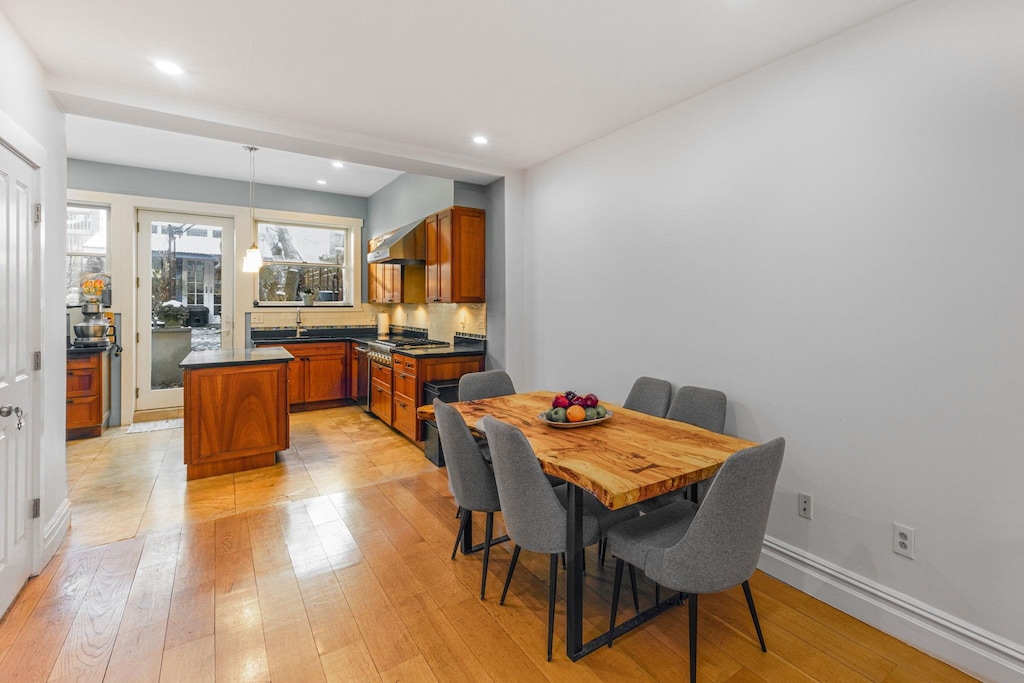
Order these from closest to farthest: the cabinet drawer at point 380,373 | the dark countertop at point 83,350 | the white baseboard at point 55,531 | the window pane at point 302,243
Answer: the white baseboard at point 55,531 < the dark countertop at point 83,350 < the cabinet drawer at point 380,373 < the window pane at point 302,243

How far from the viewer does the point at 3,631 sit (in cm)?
198

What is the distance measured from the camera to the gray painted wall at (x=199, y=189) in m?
5.16

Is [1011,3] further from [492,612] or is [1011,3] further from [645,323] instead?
[492,612]

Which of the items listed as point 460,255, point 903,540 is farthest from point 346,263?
point 903,540

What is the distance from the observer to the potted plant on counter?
5664 mm

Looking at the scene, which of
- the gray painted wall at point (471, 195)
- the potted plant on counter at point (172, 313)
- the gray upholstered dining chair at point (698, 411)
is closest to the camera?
the gray upholstered dining chair at point (698, 411)

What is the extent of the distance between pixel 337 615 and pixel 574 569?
1125mm

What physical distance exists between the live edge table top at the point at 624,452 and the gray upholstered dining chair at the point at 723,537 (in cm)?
18

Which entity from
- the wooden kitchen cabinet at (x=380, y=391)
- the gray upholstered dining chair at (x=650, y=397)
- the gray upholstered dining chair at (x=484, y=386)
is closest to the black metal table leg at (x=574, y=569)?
the gray upholstered dining chair at (x=650, y=397)

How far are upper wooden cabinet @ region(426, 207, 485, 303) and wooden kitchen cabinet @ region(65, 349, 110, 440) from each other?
3588 mm

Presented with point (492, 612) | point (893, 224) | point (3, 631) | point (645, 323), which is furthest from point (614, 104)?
point (3, 631)

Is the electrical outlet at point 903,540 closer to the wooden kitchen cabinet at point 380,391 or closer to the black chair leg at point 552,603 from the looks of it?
the black chair leg at point 552,603

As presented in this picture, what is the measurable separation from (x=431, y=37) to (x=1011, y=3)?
90.8 inches

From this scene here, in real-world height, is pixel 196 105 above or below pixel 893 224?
above
